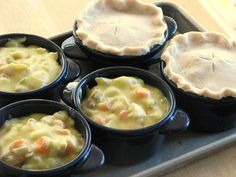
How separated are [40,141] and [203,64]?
0.44 m

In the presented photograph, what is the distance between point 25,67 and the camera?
1.11 m

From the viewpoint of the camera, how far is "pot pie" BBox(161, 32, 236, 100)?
3.62ft

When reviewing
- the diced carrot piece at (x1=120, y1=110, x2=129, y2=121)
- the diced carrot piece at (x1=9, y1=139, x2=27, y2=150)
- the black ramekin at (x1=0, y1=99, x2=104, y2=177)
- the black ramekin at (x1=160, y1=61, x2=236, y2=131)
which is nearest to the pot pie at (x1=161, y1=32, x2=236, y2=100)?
the black ramekin at (x1=160, y1=61, x2=236, y2=131)

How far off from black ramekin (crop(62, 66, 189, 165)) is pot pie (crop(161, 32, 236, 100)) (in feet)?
0.22

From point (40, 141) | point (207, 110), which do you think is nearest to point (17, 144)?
point (40, 141)

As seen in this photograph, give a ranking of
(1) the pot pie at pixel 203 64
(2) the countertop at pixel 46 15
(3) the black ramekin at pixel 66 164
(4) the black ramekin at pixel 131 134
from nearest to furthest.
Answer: (3) the black ramekin at pixel 66 164
(4) the black ramekin at pixel 131 134
(1) the pot pie at pixel 203 64
(2) the countertop at pixel 46 15

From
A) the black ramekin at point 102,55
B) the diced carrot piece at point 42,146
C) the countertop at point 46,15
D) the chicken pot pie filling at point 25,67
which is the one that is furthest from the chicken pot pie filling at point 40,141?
the countertop at point 46,15

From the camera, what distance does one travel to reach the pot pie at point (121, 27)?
119cm

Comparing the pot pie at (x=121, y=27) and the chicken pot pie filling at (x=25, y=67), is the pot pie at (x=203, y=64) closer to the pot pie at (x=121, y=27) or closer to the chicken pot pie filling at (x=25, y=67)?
the pot pie at (x=121, y=27)

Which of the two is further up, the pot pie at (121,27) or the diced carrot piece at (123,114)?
the pot pie at (121,27)

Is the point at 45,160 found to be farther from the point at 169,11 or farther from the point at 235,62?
the point at 169,11

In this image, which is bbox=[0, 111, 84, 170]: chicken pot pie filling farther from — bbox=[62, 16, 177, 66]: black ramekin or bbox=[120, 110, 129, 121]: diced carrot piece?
bbox=[62, 16, 177, 66]: black ramekin

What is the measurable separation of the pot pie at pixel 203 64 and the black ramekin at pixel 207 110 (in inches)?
0.4

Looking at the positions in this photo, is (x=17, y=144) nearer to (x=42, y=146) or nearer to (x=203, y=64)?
(x=42, y=146)
